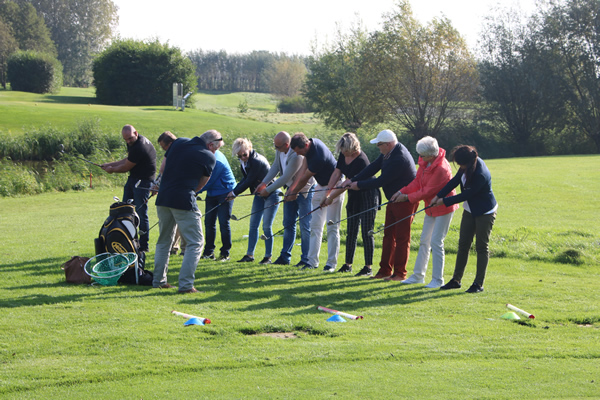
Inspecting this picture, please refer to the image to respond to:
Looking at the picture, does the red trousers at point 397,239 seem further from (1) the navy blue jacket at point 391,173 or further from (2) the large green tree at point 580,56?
(2) the large green tree at point 580,56

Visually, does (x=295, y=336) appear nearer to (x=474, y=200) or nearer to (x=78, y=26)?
(x=474, y=200)

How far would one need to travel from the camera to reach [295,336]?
6.10 m

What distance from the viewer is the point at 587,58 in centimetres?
4756

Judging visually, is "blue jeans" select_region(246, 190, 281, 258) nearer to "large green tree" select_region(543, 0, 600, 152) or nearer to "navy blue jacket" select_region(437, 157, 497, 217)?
"navy blue jacket" select_region(437, 157, 497, 217)

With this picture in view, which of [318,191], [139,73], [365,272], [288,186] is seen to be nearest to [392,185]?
[318,191]

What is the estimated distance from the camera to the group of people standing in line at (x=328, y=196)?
793cm

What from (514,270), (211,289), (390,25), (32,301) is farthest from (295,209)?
(390,25)

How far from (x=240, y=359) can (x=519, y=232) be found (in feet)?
31.9

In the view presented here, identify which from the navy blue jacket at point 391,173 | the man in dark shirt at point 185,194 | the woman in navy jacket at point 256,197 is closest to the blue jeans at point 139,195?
the woman in navy jacket at point 256,197

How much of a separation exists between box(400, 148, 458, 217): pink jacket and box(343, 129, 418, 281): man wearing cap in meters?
0.27

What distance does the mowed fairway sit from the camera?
4656 mm

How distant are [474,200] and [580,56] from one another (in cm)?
4557

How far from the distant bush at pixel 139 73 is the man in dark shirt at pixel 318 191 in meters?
51.5

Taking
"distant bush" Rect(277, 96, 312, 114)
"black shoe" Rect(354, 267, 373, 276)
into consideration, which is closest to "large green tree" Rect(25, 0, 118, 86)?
"distant bush" Rect(277, 96, 312, 114)
